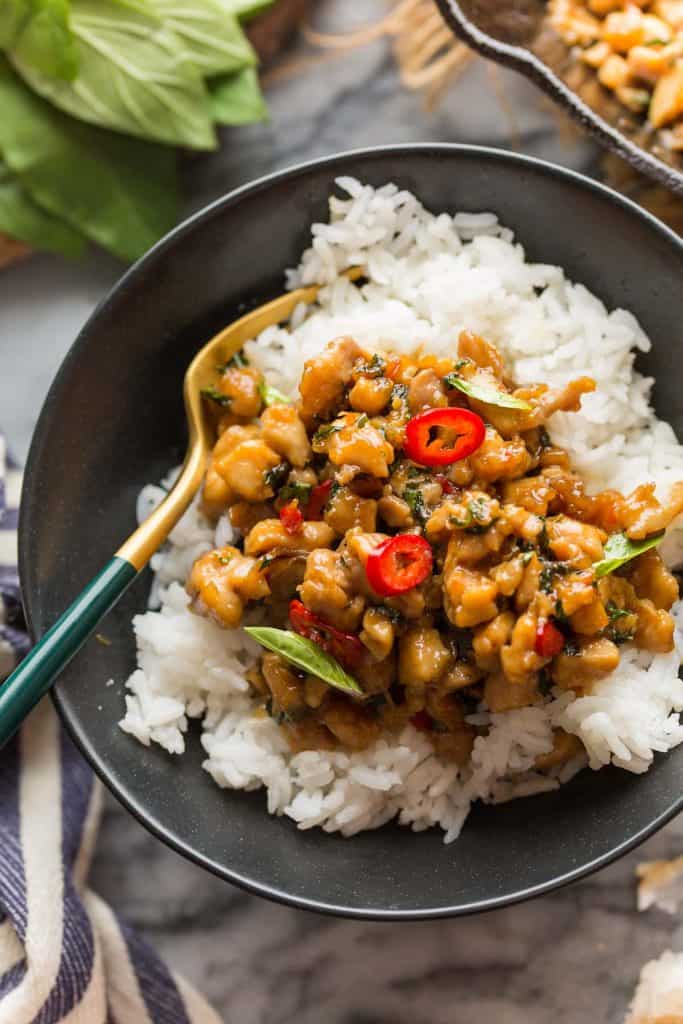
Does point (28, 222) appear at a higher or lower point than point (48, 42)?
lower

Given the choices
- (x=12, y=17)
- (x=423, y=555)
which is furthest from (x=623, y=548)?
(x=12, y=17)

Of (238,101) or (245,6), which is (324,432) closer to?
(238,101)

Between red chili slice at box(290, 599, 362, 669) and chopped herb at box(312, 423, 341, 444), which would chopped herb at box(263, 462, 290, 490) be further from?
red chili slice at box(290, 599, 362, 669)

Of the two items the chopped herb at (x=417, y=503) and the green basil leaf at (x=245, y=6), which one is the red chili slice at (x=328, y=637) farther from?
the green basil leaf at (x=245, y=6)

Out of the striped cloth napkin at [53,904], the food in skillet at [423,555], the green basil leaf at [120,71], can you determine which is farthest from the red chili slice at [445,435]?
the green basil leaf at [120,71]

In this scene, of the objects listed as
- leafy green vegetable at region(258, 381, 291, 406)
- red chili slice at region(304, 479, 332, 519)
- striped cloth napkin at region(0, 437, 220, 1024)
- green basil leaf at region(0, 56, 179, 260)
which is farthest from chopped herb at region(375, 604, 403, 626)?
green basil leaf at region(0, 56, 179, 260)

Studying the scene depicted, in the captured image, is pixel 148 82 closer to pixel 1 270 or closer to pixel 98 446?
pixel 1 270
